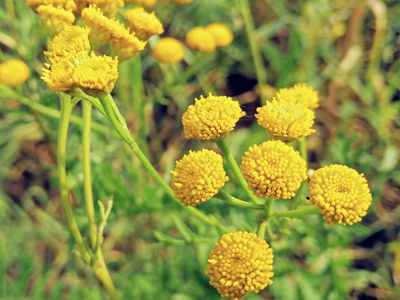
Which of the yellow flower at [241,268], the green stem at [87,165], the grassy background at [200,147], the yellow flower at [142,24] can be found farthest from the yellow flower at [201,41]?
the yellow flower at [241,268]

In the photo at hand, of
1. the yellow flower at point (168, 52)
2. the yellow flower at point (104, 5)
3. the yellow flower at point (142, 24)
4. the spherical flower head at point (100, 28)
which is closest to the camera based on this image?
the spherical flower head at point (100, 28)

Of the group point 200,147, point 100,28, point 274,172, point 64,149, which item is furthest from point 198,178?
point 200,147

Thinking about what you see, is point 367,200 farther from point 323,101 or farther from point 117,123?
point 323,101

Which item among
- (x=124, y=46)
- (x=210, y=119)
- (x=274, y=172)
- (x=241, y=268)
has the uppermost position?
(x=124, y=46)

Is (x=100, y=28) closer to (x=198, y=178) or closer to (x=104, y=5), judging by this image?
(x=104, y=5)

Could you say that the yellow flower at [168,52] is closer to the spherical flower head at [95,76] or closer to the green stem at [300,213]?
the spherical flower head at [95,76]

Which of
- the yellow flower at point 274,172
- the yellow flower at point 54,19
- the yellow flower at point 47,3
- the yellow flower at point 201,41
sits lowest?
the yellow flower at point 274,172

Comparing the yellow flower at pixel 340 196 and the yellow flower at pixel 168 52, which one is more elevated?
the yellow flower at pixel 168 52

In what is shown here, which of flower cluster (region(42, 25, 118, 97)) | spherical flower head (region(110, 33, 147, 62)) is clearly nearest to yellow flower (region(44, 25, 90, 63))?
flower cluster (region(42, 25, 118, 97))
